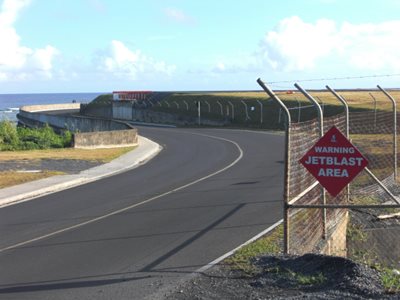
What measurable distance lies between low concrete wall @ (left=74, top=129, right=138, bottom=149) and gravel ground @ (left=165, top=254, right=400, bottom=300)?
25832 millimetres

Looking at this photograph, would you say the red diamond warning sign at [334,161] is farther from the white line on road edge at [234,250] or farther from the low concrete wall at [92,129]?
the low concrete wall at [92,129]

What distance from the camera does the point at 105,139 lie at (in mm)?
A: 33750

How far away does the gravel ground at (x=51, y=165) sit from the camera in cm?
2208

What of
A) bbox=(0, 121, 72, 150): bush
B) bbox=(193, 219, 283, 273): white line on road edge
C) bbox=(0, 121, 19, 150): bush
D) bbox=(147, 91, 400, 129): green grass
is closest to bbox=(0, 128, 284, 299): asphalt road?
bbox=(193, 219, 283, 273): white line on road edge

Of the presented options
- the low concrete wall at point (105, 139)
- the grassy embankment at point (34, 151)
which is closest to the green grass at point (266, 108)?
the low concrete wall at point (105, 139)

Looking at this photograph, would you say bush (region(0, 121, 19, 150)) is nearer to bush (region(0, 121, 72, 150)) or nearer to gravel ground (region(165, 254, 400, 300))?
bush (region(0, 121, 72, 150))

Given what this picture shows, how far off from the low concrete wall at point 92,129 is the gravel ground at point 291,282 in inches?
1026

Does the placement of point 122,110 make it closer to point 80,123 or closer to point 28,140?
point 80,123

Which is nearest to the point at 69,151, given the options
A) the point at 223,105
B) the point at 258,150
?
the point at 258,150

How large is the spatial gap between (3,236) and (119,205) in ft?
11.8

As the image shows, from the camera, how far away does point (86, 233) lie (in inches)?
409

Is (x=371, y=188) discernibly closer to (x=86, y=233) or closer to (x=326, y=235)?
(x=326, y=235)

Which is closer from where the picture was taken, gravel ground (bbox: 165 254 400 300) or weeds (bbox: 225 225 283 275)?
gravel ground (bbox: 165 254 400 300)

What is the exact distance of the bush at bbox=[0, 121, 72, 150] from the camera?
33625 mm
